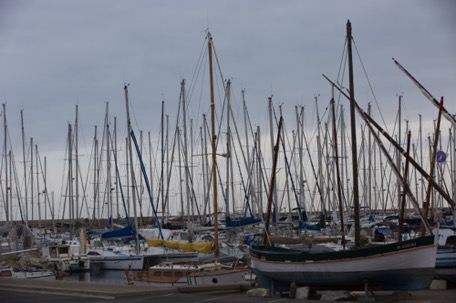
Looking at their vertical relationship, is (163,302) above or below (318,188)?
below

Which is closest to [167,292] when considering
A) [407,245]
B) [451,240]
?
[407,245]

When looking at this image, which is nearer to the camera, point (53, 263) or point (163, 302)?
point (163, 302)

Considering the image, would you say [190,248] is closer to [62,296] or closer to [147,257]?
[147,257]

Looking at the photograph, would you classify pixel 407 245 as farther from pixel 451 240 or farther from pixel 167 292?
pixel 451 240

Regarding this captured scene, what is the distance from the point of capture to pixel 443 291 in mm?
25812

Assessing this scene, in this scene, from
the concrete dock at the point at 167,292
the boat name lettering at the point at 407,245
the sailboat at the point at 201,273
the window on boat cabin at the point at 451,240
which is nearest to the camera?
the boat name lettering at the point at 407,245

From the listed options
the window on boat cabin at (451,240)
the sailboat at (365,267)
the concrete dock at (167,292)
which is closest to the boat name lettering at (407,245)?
the sailboat at (365,267)

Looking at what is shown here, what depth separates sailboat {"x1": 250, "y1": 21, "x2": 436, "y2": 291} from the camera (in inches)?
852

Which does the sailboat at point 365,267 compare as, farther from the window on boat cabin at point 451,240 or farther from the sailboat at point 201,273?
the window on boat cabin at point 451,240

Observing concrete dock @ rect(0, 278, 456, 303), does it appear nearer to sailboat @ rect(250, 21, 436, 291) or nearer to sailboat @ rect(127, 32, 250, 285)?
sailboat @ rect(250, 21, 436, 291)

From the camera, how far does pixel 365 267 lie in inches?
875

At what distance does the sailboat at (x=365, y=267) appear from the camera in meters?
21.6

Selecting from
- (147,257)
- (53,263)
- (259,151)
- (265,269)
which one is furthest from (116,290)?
(259,151)

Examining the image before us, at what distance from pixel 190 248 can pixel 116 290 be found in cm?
1464
